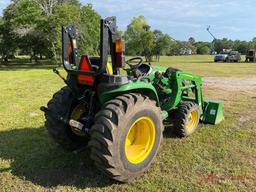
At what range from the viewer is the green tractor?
131 inches

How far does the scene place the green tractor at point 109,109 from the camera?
3.34m

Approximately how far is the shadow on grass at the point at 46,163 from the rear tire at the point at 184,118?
1667 mm

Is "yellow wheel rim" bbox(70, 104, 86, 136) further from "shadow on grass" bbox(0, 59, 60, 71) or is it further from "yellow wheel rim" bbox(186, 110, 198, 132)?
"shadow on grass" bbox(0, 59, 60, 71)

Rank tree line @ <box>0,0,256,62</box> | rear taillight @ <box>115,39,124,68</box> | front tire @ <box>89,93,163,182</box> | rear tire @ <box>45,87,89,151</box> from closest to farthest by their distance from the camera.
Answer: front tire @ <box>89,93,163,182</box>
rear taillight @ <box>115,39,124,68</box>
rear tire @ <box>45,87,89,151</box>
tree line @ <box>0,0,256,62</box>

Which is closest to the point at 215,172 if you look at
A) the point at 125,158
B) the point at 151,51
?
the point at 125,158

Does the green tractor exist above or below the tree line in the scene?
below

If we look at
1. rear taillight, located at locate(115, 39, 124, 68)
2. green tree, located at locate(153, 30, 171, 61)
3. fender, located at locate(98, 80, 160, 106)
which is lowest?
fender, located at locate(98, 80, 160, 106)

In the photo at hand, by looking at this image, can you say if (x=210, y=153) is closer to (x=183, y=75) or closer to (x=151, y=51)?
(x=183, y=75)

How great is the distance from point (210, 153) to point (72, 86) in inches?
91.5

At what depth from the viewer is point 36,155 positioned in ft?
14.7

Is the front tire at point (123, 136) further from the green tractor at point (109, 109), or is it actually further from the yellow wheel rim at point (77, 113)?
the yellow wheel rim at point (77, 113)

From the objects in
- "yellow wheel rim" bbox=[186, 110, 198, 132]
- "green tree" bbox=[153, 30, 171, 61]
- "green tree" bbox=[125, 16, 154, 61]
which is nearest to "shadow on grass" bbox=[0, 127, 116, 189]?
"yellow wheel rim" bbox=[186, 110, 198, 132]

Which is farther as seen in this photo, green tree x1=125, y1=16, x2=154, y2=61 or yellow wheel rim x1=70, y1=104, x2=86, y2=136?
green tree x1=125, y1=16, x2=154, y2=61

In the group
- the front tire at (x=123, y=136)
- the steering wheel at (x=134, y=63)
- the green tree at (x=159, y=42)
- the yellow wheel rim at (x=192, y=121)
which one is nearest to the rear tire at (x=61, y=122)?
the front tire at (x=123, y=136)
